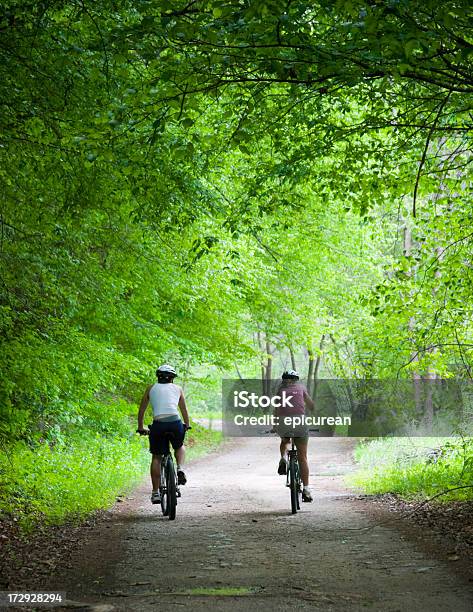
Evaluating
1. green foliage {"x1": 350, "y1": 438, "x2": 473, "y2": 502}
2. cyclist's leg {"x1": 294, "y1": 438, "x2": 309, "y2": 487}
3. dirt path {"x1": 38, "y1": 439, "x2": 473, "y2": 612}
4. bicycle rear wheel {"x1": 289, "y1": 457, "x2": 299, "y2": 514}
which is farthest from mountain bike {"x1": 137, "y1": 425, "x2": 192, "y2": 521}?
green foliage {"x1": 350, "y1": 438, "x2": 473, "y2": 502}

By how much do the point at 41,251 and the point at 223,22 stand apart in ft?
16.5

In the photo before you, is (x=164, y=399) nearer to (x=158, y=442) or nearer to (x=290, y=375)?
(x=158, y=442)

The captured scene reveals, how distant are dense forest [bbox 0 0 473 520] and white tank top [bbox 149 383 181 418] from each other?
1499mm

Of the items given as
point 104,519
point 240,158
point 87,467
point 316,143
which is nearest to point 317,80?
point 316,143

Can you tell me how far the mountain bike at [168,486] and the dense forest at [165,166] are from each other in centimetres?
124

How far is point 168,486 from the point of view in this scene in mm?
11008

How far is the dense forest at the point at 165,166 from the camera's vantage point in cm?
771

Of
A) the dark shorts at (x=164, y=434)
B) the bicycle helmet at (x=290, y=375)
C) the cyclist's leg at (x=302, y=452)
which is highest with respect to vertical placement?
the bicycle helmet at (x=290, y=375)

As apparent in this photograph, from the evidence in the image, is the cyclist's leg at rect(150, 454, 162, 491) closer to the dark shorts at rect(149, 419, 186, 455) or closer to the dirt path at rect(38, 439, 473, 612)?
the dark shorts at rect(149, 419, 186, 455)

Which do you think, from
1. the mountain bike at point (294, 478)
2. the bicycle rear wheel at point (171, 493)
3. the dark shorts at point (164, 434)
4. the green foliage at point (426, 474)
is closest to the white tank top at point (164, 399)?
the dark shorts at point (164, 434)

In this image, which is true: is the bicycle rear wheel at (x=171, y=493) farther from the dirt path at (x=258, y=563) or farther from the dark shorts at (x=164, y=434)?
the dark shorts at (x=164, y=434)

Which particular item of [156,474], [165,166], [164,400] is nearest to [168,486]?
[156,474]

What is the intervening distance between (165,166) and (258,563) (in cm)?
539

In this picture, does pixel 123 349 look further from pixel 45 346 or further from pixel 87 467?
pixel 45 346
